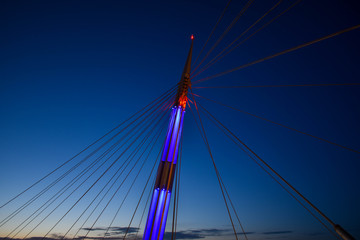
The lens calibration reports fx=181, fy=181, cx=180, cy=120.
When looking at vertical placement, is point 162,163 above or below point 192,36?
below

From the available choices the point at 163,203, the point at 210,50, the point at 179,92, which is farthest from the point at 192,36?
the point at 163,203

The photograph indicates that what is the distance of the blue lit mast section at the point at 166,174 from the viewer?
5.65 metres

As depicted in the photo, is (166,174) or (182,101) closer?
(166,174)

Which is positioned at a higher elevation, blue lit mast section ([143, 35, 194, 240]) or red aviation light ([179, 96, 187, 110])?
red aviation light ([179, 96, 187, 110])

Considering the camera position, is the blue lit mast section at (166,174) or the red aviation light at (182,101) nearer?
the blue lit mast section at (166,174)

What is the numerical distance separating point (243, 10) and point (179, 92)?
3.90m

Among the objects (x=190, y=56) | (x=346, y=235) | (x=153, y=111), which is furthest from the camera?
(x=153, y=111)

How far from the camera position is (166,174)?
6461 millimetres

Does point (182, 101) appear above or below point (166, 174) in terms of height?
above

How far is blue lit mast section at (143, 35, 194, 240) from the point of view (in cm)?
565

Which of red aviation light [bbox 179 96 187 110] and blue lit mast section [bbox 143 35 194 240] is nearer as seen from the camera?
blue lit mast section [bbox 143 35 194 240]

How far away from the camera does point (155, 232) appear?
555 centimetres

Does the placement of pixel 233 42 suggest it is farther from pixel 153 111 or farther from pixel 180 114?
pixel 153 111

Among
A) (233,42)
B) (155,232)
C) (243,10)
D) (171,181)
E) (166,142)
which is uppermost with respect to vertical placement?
(233,42)
